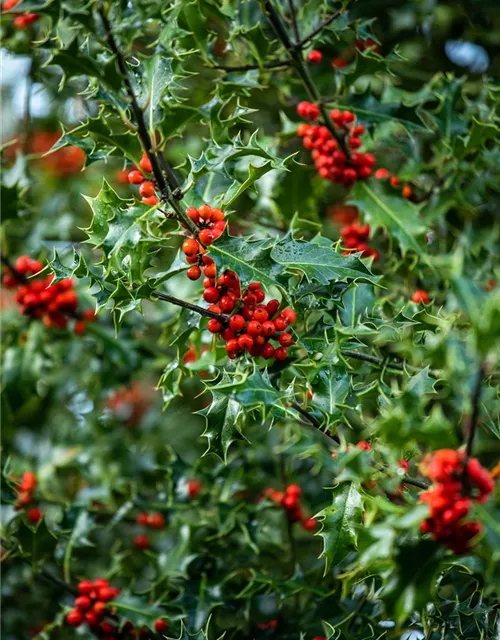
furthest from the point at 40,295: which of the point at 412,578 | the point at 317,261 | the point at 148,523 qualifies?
the point at 412,578

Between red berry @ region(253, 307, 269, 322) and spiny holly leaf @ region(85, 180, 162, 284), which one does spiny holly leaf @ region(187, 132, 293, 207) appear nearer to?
spiny holly leaf @ region(85, 180, 162, 284)

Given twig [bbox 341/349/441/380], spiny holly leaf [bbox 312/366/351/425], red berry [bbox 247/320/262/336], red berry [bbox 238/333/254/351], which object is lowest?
twig [bbox 341/349/441/380]

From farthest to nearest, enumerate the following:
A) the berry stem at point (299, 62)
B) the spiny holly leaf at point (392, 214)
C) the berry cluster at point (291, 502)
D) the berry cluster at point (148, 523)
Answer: the berry cluster at point (148, 523)
the berry cluster at point (291, 502)
the spiny holly leaf at point (392, 214)
the berry stem at point (299, 62)

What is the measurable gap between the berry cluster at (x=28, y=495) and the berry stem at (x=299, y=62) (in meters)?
1.99

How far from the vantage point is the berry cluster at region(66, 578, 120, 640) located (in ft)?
9.42

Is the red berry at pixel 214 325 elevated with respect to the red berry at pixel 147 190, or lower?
lower

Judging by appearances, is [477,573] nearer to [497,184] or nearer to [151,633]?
[151,633]

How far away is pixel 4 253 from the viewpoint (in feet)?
11.8

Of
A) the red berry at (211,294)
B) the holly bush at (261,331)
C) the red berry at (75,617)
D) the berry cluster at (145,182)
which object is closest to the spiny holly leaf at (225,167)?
the holly bush at (261,331)

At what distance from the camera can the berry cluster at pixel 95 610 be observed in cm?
287

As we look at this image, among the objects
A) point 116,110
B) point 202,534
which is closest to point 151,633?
point 202,534

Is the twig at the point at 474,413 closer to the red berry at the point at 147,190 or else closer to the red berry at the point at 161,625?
the red berry at the point at 147,190

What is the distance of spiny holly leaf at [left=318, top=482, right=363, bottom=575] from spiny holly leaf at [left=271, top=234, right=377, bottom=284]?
23.0 inches

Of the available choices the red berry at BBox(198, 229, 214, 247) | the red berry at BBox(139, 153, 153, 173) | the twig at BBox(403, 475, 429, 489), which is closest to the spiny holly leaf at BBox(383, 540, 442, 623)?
the twig at BBox(403, 475, 429, 489)
